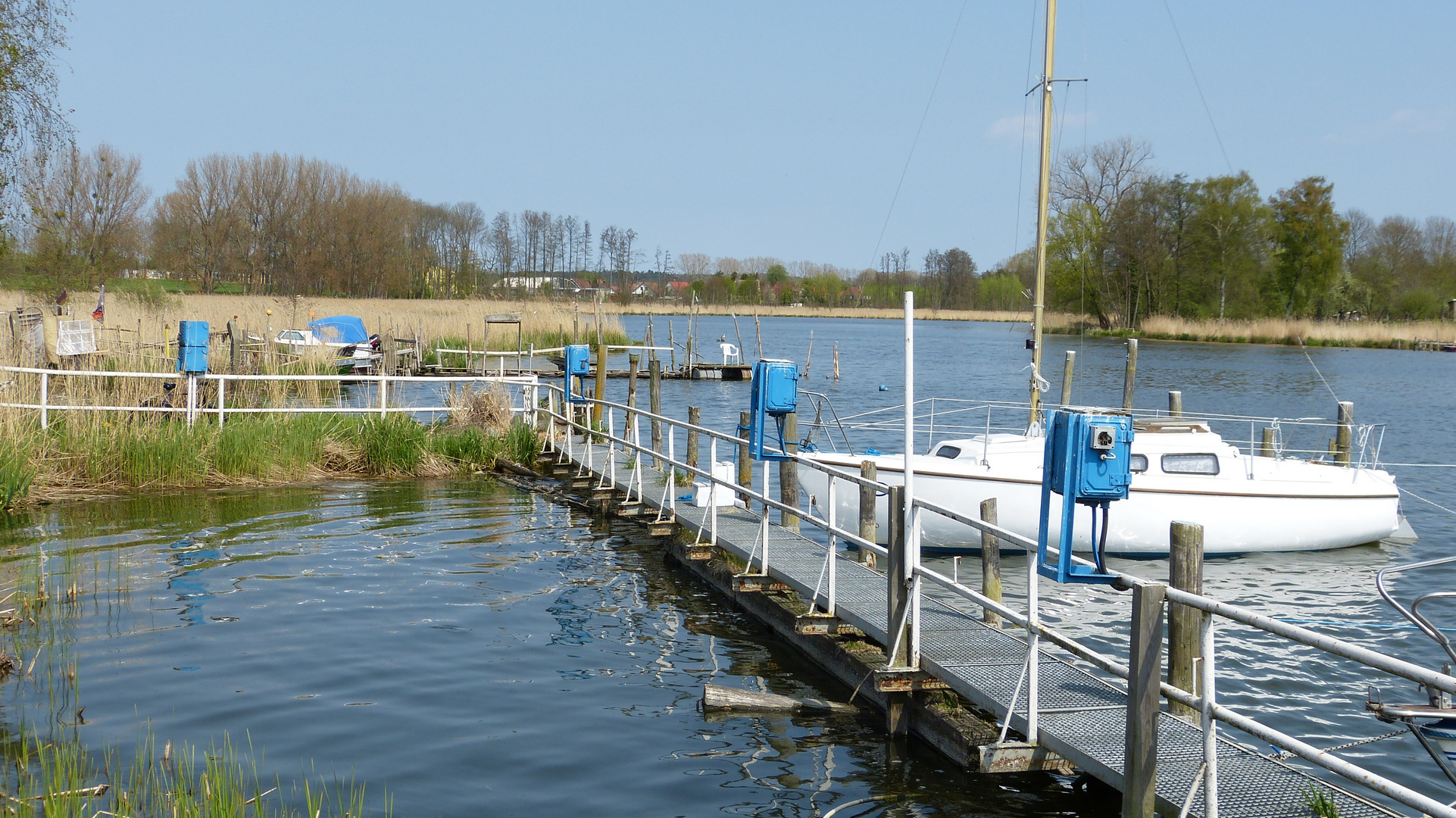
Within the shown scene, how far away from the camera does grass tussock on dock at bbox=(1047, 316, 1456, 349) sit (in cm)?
6278

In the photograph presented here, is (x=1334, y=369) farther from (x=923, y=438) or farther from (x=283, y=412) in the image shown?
(x=283, y=412)

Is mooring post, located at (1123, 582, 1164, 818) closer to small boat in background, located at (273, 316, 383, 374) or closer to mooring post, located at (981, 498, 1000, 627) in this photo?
mooring post, located at (981, 498, 1000, 627)

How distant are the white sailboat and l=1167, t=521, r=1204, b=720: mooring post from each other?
6.53 m

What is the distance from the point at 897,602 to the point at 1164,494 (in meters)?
8.27

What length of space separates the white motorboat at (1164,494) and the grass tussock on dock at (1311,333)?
164 feet

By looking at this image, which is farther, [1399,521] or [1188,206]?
[1188,206]

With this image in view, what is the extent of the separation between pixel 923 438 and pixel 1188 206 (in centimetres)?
5290

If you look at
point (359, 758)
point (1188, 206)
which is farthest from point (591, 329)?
point (359, 758)

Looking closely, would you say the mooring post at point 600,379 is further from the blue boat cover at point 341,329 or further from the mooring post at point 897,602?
the blue boat cover at point 341,329

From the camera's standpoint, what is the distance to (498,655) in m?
9.31

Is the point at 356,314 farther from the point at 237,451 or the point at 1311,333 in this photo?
the point at 1311,333

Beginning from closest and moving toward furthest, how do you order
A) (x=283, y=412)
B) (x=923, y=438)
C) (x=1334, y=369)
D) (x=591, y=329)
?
(x=283, y=412), (x=923, y=438), (x=1334, y=369), (x=591, y=329)

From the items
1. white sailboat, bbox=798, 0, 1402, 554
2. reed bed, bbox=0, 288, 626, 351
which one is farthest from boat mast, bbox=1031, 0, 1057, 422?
reed bed, bbox=0, 288, 626, 351

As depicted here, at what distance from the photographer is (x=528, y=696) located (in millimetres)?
8328
